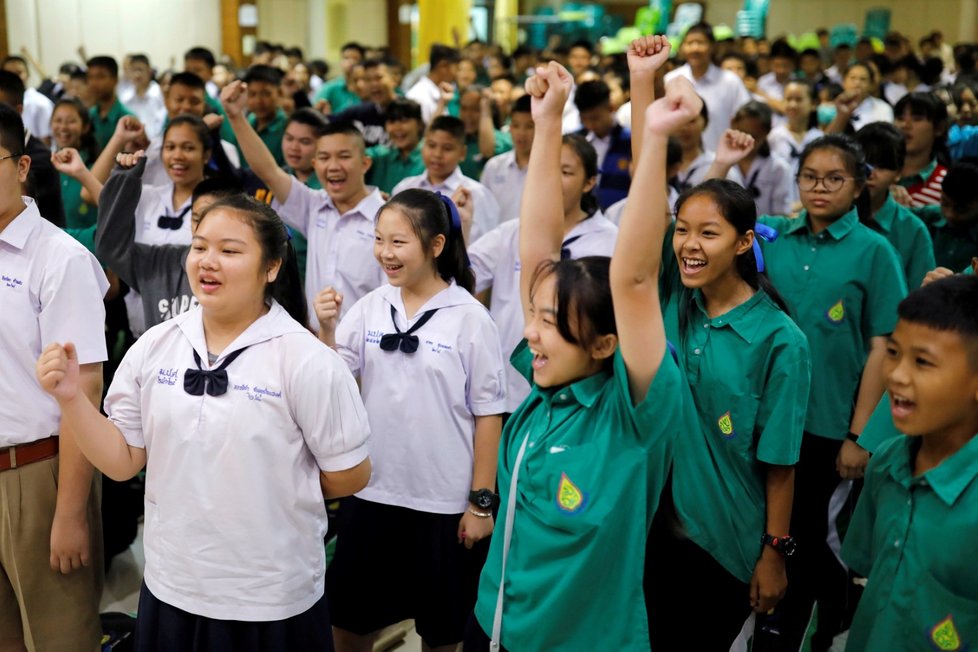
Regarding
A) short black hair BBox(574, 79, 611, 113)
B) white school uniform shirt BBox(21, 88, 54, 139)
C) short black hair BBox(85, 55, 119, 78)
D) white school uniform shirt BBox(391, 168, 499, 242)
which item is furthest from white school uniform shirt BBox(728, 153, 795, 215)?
white school uniform shirt BBox(21, 88, 54, 139)

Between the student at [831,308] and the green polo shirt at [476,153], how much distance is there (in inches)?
122

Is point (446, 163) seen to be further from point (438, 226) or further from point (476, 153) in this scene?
point (438, 226)

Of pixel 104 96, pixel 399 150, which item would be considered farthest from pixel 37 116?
pixel 399 150

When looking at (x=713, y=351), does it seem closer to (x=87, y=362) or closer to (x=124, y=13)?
(x=87, y=362)

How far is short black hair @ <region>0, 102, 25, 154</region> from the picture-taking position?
2.46 meters

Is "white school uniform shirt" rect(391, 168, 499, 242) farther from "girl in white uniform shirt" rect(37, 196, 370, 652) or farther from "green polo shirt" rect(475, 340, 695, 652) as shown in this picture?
"green polo shirt" rect(475, 340, 695, 652)

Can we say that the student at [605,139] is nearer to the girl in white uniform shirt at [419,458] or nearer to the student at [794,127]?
the student at [794,127]

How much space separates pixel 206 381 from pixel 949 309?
4.65 feet

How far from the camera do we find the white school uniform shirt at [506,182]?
5227mm

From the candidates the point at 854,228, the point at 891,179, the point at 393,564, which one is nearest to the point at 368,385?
the point at 393,564

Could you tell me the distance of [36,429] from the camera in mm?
2432

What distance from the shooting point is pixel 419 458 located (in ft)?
8.74

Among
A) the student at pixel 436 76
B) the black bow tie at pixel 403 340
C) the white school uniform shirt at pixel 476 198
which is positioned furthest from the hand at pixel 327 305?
the student at pixel 436 76

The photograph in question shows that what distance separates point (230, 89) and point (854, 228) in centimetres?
222
